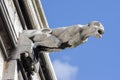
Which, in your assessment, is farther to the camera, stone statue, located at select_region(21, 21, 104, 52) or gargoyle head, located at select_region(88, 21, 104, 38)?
stone statue, located at select_region(21, 21, 104, 52)

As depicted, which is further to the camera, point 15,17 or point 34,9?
point 34,9

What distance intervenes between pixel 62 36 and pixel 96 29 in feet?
1.93

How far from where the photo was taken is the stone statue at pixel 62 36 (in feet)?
35.3

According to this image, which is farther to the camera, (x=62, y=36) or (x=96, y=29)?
(x=62, y=36)

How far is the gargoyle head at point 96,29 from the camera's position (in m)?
10.6

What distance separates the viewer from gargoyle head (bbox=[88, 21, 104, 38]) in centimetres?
1062

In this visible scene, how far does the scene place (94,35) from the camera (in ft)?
Answer: 34.8

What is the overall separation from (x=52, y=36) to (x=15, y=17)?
2.12 feet

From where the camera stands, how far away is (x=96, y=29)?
35.0ft

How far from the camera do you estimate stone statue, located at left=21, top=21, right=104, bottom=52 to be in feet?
35.3

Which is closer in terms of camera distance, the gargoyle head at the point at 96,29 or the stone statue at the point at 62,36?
the gargoyle head at the point at 96,29

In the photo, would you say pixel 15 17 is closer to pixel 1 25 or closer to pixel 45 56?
pixel 1 25

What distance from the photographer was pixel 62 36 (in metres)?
11.0

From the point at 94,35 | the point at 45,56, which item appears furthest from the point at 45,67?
the point at 94,35
